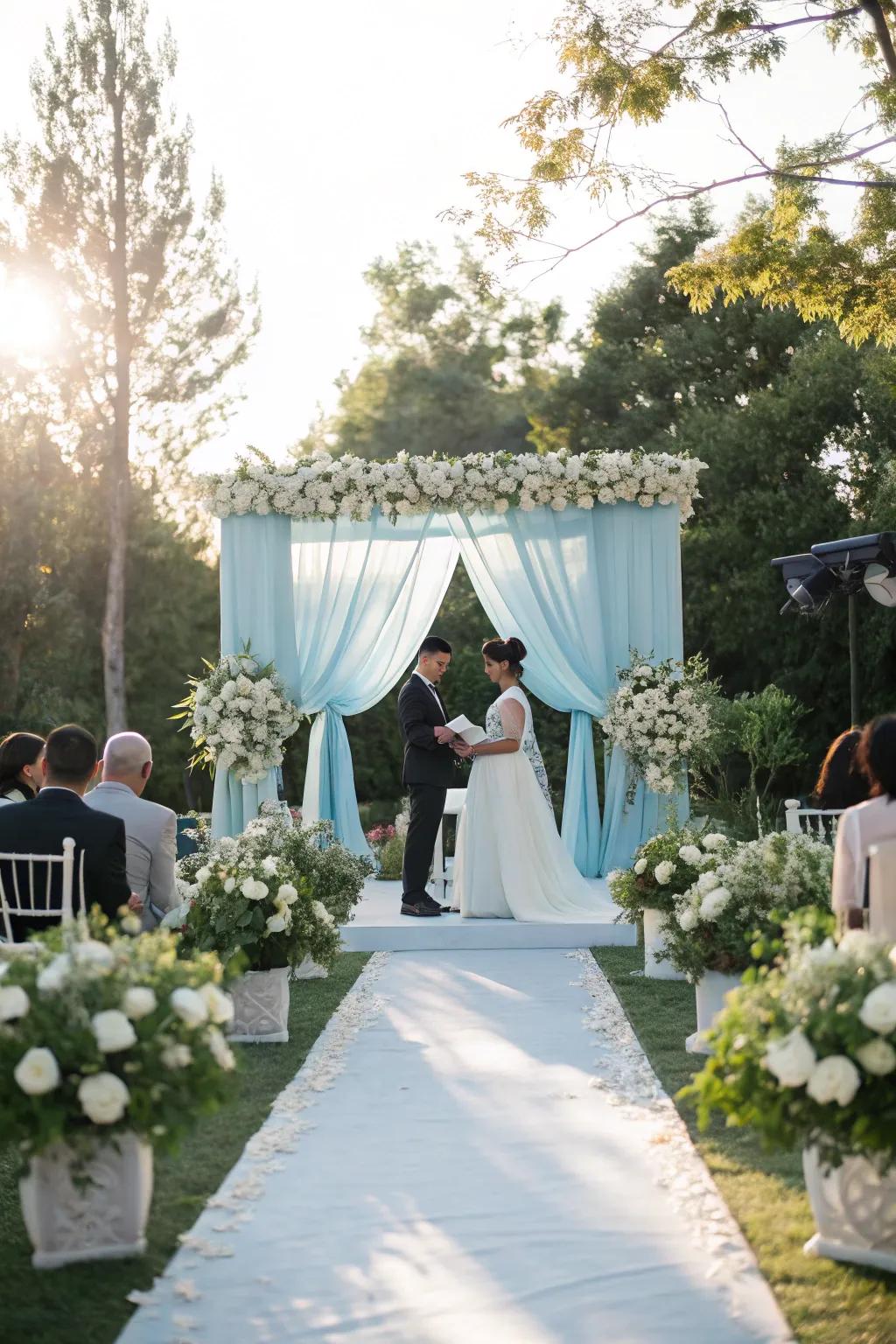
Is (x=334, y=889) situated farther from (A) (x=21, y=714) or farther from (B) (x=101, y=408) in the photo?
(B) (x=101, y=408)

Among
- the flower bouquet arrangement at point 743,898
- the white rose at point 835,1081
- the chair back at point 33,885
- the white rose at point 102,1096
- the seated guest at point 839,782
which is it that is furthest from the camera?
the seated guest at point 839,782

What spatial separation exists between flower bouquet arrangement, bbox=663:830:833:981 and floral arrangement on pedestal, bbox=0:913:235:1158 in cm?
267

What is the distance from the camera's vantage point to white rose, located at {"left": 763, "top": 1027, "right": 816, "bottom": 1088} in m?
2.99

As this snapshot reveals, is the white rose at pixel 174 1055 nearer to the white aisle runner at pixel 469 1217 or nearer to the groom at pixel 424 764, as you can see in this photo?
the white aisle runner at pixel 469 1217

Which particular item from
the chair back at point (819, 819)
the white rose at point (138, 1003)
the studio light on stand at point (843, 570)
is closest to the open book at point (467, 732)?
the studio light on stand at point (843, 570)

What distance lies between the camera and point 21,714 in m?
20.6

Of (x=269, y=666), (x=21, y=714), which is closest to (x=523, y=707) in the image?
(x=269, y=666)

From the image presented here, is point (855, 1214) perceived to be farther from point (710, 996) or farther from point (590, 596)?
point (590, 596)

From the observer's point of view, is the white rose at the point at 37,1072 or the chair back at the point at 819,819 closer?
the white rose at the point at 37,1072

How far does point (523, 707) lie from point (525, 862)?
3.31 ft

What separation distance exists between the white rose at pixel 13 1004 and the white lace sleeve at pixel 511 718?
20.0 ft

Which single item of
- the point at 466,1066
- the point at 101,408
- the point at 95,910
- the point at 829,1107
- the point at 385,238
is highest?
the point at 385,238

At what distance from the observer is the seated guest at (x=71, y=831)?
4.77 metres

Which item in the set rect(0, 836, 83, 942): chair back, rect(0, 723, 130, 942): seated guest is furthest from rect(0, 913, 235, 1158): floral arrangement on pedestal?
rect(0, 723, 130, 942): seated guest
